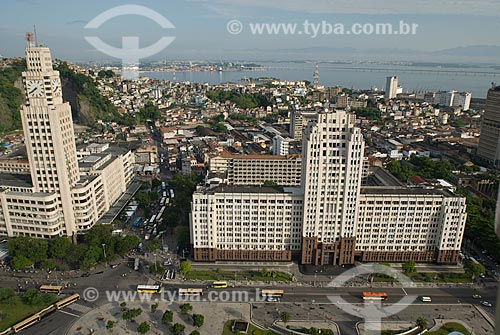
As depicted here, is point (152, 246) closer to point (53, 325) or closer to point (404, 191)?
point (53, 325)

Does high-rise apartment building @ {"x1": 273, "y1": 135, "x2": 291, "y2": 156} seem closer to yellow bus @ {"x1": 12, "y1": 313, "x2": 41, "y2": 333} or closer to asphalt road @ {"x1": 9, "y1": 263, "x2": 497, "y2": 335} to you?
asphalt road @ {"x1": 9, "y1": 263, "x2": 497, "y2": 335}

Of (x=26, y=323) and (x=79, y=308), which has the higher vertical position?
(x=26, y=323)

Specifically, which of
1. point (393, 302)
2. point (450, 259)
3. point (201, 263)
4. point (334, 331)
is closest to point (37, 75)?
point (201, 263)

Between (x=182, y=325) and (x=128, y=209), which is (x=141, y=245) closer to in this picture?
(x=128, y=209)

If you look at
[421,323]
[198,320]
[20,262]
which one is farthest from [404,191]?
[20,262]

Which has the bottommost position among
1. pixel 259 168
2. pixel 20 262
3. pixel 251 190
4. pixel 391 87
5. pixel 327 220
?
pixel 20 262

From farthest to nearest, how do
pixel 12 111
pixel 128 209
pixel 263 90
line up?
pixel 263 90 < pixel 12 111 < pixel 128 209
